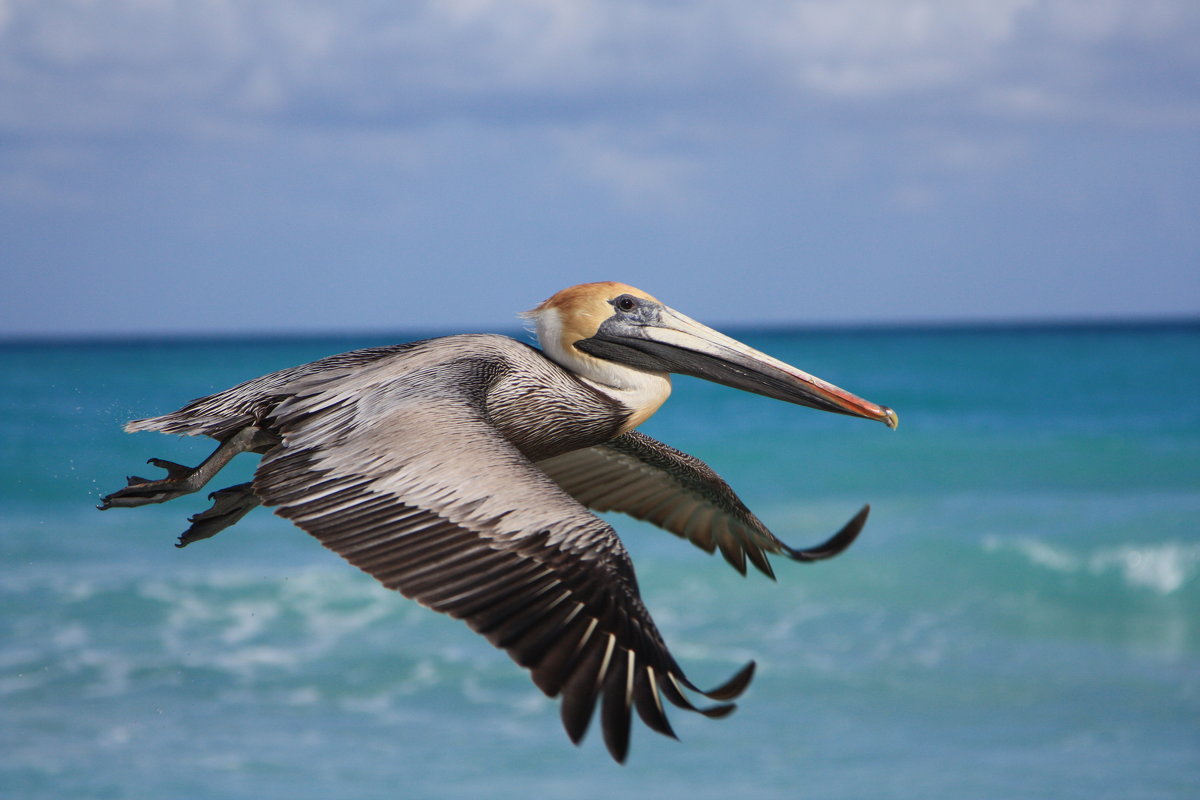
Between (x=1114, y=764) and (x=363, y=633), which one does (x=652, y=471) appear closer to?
(x=1114, y=764)

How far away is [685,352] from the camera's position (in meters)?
5.03

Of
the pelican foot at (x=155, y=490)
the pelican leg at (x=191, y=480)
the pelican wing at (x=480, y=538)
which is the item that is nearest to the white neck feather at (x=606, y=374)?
the pelican wing at (x=480, y=538)

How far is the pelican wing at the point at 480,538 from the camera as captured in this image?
3420 millimetres

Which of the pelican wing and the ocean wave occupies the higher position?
the pelican wing

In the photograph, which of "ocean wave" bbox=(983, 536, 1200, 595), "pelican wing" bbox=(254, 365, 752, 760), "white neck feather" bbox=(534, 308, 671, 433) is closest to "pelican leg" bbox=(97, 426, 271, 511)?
"pelican wing" bbox=(254, 365, 752, 760)

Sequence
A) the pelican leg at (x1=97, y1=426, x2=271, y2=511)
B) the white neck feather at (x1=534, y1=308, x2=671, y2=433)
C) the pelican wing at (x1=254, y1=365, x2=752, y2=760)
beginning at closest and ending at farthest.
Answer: the pelican wing at (x1=254, y1=365, x2=752, y2=760), the pelican leg at (x1=97, y1=426, x2=271, y2=511), the white neck feather at (x1=534, y1=308, x2=671, y2=433)

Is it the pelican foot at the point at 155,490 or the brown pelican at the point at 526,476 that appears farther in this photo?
the pelican foot at the point at 155,490

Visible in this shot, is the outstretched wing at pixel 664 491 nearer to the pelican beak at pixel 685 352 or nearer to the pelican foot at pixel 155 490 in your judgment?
the pelican beak at pixel 685 352

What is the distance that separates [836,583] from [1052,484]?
744 centimetres

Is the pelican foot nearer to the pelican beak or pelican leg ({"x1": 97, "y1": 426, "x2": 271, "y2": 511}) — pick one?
pelican leg ({"x1": 97, "y1": 426, "x2": 271, "y2": 511})

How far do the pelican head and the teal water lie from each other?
174cm

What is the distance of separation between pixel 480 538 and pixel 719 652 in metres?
9.05

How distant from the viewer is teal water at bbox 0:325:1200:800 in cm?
991

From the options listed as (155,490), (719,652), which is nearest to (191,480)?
(155,490)
